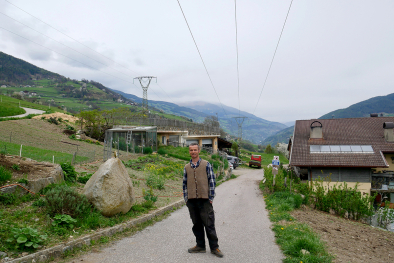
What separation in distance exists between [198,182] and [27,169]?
5.93 meters

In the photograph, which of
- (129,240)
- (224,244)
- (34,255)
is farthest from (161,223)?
(34,255)

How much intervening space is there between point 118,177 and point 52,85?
698ft

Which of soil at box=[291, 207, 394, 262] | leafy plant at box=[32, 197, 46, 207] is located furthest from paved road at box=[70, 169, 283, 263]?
leafy plant at box=[32, 197, 46, 207]

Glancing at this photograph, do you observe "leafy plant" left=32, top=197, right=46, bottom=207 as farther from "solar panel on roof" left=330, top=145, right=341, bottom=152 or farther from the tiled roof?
"solar panel on roof" left=330, top=145, right=341, bottom=152

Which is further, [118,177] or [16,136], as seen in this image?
[16,136]

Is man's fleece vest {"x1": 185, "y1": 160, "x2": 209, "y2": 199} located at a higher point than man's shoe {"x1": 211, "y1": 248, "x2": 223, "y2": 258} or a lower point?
higher

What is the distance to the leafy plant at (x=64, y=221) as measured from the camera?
537cm

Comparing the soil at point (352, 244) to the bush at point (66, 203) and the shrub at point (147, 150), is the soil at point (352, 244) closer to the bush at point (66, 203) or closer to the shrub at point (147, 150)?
the bush at point (66, 203)

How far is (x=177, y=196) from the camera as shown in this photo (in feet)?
39.7

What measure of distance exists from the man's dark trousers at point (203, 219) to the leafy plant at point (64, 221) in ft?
8.67

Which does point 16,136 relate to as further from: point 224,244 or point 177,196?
point 224,244

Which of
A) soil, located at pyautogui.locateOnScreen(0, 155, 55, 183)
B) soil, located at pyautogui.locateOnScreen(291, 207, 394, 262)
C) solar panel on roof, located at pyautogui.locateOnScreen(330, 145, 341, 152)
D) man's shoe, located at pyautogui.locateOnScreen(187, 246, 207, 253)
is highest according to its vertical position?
solar panel on roof, located at pyautogui.locateOnScreen(330, 145, 341, 152)

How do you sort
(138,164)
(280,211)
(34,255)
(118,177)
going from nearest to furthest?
(34,255)
(118,177)
(280,211)
(138,164)

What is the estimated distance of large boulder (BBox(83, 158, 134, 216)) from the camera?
6.43 m
